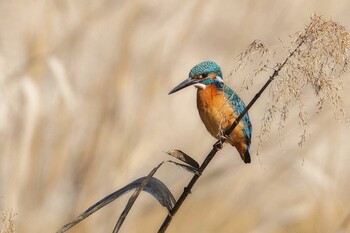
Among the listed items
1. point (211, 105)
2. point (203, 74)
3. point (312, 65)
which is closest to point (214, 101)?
point (211, 105)

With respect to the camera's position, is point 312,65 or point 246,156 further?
point 246,156

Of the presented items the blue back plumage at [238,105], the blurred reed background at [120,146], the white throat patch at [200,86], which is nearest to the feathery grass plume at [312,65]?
the blue back plumage at [238,105]

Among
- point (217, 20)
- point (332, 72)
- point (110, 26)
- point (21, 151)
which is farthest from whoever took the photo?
point (217, 20)

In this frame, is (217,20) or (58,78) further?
(217,20)

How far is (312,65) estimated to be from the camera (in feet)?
3.14

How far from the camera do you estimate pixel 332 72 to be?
0.97m

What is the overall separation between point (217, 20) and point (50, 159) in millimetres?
2184

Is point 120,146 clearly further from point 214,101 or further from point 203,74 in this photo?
point 203,74

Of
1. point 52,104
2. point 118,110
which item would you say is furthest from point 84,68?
point 118,110

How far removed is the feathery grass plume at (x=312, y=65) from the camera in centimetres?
94

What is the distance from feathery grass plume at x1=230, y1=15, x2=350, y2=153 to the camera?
94 centimetres

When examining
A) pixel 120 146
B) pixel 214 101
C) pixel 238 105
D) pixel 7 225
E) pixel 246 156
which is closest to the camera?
pixel 7 225

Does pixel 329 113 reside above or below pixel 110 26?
below

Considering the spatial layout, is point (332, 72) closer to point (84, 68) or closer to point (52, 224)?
point (52, 224)
